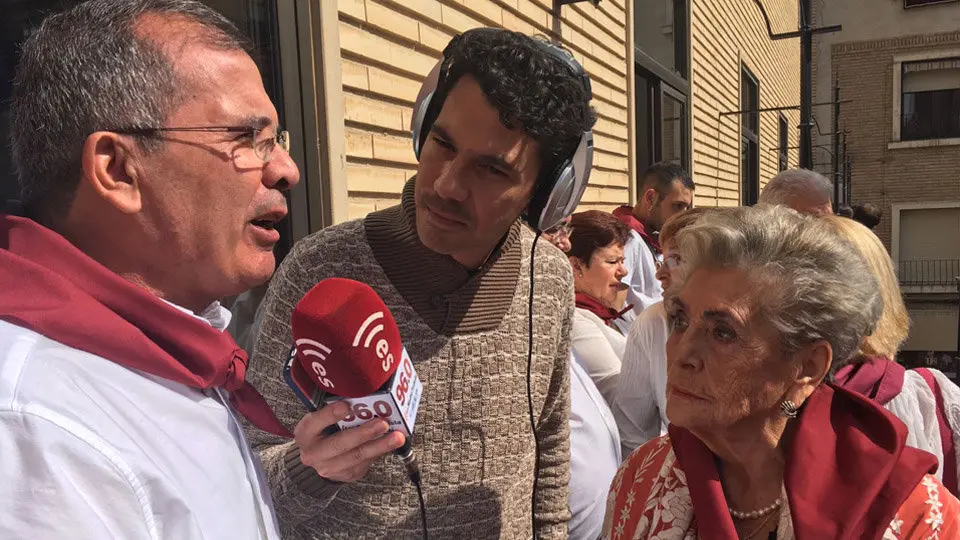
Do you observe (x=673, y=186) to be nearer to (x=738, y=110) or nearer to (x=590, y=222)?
(x=590, y=222)

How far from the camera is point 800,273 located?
1.60 metres

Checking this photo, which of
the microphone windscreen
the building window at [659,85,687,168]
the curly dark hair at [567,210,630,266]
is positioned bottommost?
the microphone windscreen

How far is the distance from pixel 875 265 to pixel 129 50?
215cm

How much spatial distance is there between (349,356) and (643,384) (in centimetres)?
195

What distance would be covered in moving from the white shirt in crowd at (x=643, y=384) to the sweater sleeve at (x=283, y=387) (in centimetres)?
165

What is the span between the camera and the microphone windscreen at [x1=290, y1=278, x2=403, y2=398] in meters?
1.09

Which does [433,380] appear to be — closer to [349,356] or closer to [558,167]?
[349,356]

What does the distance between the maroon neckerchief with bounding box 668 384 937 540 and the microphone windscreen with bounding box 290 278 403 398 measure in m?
0.93

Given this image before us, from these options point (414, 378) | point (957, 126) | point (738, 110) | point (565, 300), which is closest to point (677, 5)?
point (738, 110)

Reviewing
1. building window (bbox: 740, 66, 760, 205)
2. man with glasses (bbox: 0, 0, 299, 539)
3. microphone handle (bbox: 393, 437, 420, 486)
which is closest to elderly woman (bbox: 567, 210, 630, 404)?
microphone handle (bbox: 393, 437, 420, 486)

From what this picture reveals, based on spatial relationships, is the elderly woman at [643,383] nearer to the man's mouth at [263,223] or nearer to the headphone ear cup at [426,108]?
the headphone ear cup at [426,108]

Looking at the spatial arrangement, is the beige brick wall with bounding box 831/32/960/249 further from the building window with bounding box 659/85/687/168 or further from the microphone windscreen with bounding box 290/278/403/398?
the microphone windscreen with bounding box 290/278/403/398

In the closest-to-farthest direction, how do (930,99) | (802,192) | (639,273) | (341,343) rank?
(341,343) < (802,192) < (639,273) < (930,99)

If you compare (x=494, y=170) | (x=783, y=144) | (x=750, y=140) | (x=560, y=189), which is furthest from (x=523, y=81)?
(x=783, y=144)
